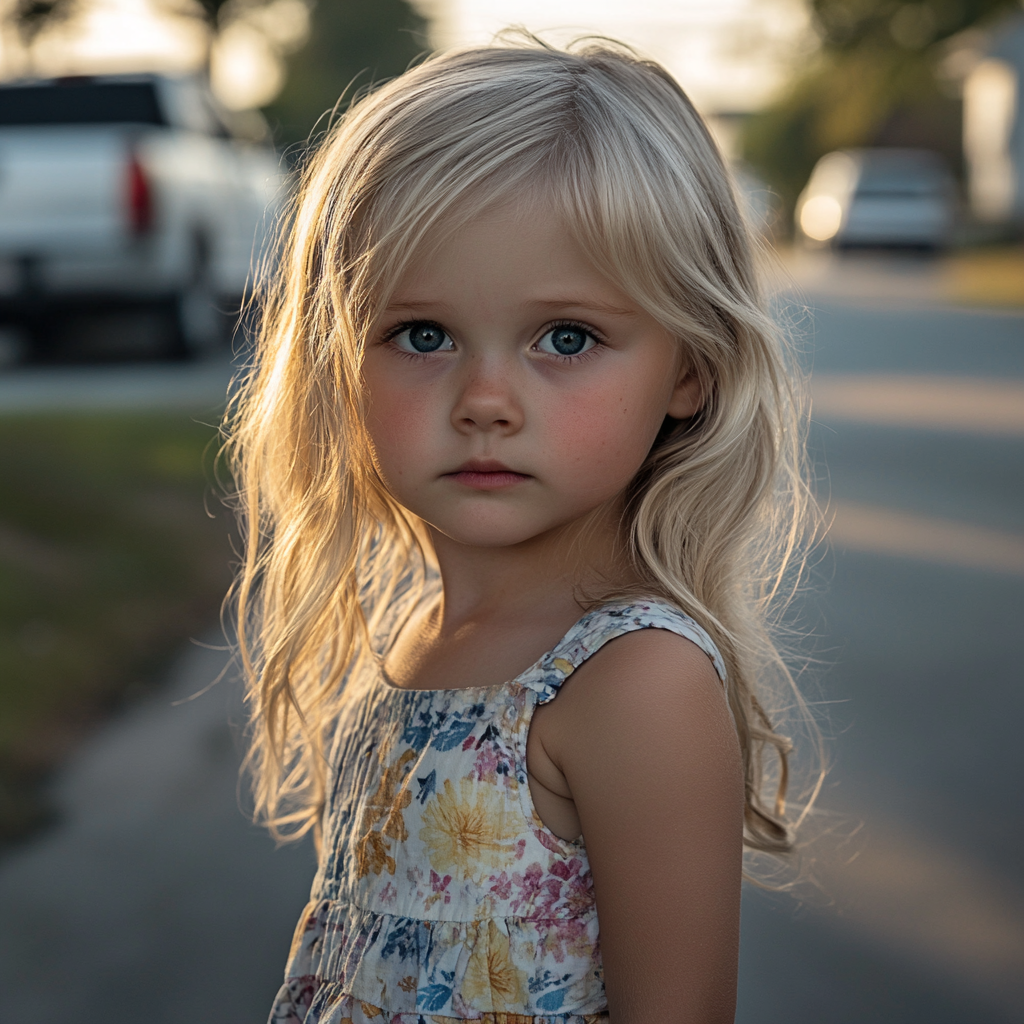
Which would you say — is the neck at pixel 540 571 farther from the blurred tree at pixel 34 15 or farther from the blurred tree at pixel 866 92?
the blurred tree at pixel 866 92

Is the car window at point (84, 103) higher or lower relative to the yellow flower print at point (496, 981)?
higher

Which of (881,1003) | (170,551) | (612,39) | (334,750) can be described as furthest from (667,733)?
(170,551)

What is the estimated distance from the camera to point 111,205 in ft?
31.1

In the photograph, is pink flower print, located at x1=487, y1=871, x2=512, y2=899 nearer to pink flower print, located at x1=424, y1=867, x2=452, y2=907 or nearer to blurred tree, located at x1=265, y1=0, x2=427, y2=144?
pink flower print, located at x1=424, y1=867, x2=452, y2=907

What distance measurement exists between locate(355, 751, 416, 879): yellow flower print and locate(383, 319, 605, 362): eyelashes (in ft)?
1.52

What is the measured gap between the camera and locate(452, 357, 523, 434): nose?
4.69 ft

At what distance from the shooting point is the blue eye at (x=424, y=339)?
1487 millimetres

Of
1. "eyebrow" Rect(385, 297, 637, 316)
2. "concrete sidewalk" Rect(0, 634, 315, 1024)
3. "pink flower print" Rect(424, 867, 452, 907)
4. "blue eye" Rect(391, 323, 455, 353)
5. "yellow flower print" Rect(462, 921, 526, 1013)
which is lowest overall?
"concrete sidewalk" Rect(0, 634, 315, 1024)

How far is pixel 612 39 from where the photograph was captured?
6.07 feet

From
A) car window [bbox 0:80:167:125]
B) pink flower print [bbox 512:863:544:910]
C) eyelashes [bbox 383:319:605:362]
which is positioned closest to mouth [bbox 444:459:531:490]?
eyelashes [bbox 383:319:605:362]

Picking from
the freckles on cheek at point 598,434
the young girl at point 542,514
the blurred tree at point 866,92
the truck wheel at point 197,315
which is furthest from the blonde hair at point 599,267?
the blurred tree at point 866,92

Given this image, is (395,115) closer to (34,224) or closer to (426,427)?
(426,427)

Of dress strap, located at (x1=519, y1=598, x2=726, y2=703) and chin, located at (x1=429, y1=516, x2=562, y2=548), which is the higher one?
chin, located at (x1=429, y1=516, x2=562, y2=548)

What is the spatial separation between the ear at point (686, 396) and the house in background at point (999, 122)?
116ft
